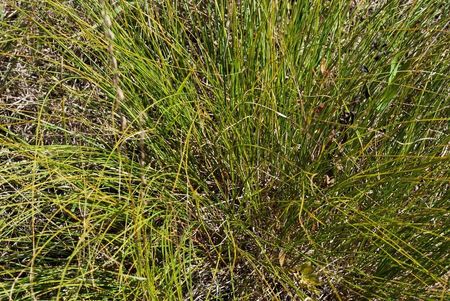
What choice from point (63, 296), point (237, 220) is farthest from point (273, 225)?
point (63, 296)

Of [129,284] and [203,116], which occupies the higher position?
[203,116]

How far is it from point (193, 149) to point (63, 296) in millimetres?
480

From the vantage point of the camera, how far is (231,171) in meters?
1.57

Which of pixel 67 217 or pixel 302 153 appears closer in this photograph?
pixel 302 153

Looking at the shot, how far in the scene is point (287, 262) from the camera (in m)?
1.58

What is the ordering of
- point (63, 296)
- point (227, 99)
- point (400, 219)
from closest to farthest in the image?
point (400, 219)
point (63, 296)
point (227, 99)

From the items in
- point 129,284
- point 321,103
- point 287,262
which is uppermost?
point 321,103

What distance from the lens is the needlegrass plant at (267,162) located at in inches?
56.3

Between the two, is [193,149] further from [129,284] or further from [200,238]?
[129,284]

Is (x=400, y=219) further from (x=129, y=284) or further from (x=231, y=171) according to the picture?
(x=129, y=284)

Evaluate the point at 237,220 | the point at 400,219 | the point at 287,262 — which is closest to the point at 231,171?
the point at 237,220

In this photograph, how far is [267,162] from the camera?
1.55 meters

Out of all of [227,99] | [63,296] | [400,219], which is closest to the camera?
[400,219]

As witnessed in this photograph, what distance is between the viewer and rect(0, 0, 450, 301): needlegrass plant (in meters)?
1.43
